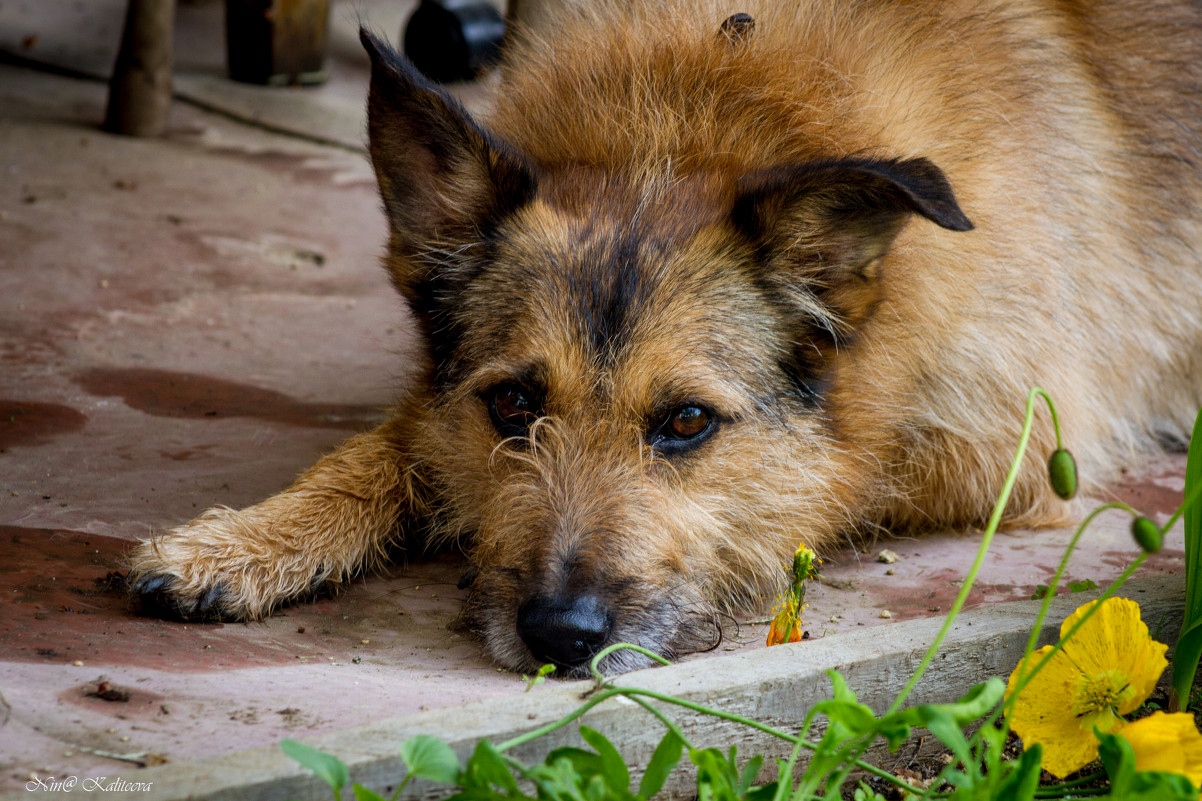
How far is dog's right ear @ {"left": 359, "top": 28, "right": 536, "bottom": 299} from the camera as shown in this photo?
3.11 metres

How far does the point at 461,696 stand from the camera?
8.04 ft

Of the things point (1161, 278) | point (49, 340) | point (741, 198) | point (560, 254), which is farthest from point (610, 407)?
point (49, 340)

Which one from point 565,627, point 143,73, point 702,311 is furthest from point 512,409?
point 143,73

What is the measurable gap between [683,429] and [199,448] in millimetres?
1977

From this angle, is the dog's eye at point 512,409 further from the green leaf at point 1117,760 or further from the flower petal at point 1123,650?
the green leaf at point 1117,760

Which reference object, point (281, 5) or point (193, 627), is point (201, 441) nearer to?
point (193, 627)

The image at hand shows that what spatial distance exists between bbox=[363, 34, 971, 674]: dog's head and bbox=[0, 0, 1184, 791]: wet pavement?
244 millimetres

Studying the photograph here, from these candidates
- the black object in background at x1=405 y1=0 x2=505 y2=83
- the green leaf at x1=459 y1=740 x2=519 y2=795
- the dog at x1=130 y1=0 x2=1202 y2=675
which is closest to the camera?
the green leaf at x1=459 y1=740 x2=519 y2=795

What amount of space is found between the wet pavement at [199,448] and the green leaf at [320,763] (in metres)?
0.36

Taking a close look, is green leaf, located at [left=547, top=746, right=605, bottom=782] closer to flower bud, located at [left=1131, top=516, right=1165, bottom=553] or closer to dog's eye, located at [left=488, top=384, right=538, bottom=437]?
flower bud, located at [left=1131, top=516, right=1165, bottom=553]

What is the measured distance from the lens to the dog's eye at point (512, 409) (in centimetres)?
302

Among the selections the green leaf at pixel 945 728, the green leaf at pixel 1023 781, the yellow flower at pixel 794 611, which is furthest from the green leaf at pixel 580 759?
the yellow flower at pixel 794 611

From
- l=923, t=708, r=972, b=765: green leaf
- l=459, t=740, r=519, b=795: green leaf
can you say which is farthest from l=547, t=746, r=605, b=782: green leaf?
l=923, t=708, r=972, b=765: green leaf

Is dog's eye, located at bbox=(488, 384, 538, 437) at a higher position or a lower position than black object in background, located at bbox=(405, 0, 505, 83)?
higher
